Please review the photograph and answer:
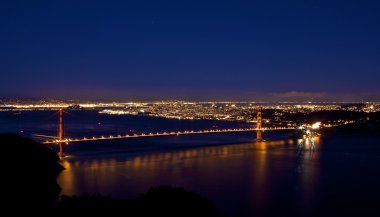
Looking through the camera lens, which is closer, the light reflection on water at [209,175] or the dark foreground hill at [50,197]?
the dark foreground hill at [50,197]

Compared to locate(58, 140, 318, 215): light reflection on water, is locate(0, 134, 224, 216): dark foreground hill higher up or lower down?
higher up

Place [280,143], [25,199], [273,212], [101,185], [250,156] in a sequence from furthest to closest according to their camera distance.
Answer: [280,143]
[250,156]
[101,185]
[273,212]
[25,199]

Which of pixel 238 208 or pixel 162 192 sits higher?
pixel 162 192

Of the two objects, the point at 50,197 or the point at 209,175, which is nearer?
the point at 50,197

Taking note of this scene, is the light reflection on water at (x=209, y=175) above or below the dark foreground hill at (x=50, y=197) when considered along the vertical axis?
below

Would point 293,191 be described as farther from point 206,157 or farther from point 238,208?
point 206,157

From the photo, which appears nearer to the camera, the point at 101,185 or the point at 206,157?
the point at 101,185

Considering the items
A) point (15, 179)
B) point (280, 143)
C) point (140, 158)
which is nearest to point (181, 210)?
point (15, 179)

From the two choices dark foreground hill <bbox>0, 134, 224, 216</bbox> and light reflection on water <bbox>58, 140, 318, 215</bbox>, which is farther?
light reflection on water <bbox>58, 140, 318, 215</bbox>
